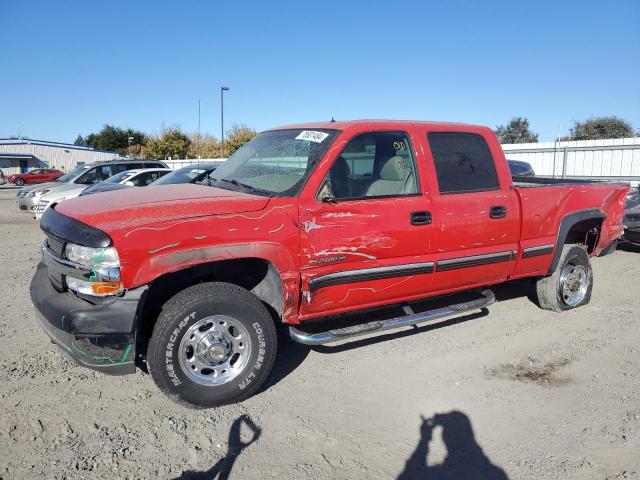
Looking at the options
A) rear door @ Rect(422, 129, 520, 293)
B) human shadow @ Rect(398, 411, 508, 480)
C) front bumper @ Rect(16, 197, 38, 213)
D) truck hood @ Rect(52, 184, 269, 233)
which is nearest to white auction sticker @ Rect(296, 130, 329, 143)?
truck hood @ Rect(52, 184, 269, 233)

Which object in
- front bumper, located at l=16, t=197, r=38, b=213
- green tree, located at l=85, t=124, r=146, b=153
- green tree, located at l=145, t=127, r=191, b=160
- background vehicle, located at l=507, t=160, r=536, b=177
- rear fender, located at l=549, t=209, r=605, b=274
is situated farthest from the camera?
green tree, located at l=85, t=124, r=146, b=153

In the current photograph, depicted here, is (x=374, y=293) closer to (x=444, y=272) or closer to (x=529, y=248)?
(x=444, y=272)

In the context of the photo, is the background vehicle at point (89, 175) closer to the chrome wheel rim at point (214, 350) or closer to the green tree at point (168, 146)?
the chrome wheel rim at point (214, 350)

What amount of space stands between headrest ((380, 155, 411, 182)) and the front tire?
5.11 feet

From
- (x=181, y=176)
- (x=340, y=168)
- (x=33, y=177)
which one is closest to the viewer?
(x=340, y=168)

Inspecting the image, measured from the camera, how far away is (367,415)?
3521mm

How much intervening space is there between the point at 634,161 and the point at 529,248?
13.7m

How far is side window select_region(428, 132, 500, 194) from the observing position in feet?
14.9

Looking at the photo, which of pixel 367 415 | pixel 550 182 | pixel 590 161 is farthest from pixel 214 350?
pixel 590 161

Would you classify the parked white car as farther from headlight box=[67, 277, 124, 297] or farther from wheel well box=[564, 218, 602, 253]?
wheel well box=[564, 218, 602, 253]

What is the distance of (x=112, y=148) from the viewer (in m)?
76.6

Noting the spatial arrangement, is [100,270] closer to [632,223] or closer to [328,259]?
[328,259]

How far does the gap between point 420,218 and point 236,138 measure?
151 feet

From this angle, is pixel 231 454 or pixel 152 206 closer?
pixel 231 454
